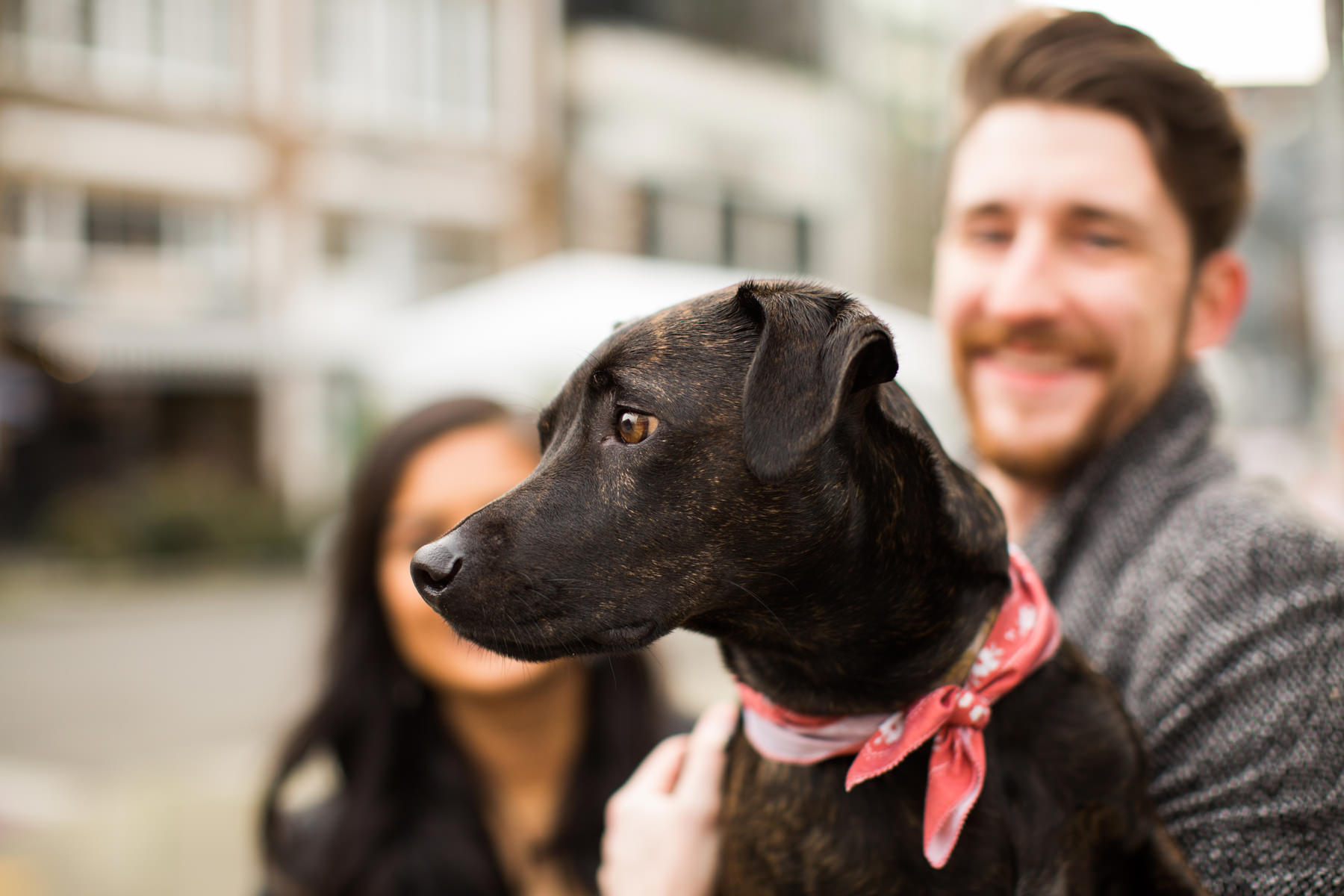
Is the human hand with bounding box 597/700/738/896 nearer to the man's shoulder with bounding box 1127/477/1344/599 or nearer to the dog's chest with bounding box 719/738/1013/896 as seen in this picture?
the dog's chest with bounding box 719/738/1013/896

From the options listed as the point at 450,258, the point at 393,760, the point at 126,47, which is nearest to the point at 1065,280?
the point at 393,760

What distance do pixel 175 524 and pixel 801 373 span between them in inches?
595

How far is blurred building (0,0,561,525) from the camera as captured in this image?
16219mm

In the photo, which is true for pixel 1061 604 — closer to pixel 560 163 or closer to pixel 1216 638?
pixel 1216 638

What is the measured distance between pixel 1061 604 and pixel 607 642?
0.94m

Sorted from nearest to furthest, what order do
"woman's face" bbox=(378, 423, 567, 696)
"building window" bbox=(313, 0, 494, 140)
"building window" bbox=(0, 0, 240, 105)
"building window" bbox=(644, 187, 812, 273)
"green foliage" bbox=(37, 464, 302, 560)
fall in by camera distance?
1. "woman's face" bbox=(378, 423, 567, 696)
2. "green foliage" bbox=(37, 464, 302, 560)
3. "building window" bbox=(0, 0, 240, 105)
4. "building window" bbox=(313, 0, 494, 140)
5. "building window" bbox=(644, 187, 812, 273)

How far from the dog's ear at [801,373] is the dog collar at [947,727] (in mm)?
368

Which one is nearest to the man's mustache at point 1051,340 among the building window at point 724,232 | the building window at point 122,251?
the building window at point 122,251

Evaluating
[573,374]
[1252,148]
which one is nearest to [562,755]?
[573,374]

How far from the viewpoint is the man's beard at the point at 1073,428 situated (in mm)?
1809

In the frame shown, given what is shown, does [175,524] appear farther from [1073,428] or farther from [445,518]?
[1073,428]

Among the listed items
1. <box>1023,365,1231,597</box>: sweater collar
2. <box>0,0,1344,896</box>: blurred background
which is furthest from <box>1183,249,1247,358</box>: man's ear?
<box>0,0,1344,896</box>: blurred background

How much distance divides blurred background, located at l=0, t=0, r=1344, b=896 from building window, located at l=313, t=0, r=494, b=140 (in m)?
0.06

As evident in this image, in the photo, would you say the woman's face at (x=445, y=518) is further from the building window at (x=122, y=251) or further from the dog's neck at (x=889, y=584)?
the building window at (x=122, y=251)
